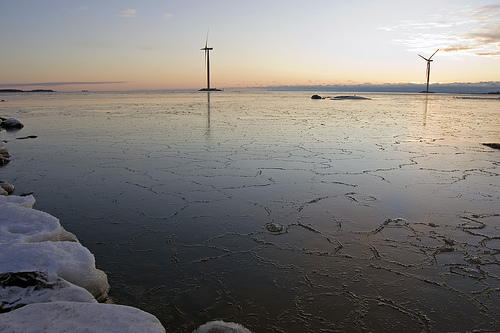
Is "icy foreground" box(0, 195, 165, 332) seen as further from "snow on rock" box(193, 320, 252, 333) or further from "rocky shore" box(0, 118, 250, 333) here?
"snow on rock" box(193, 320, 252, 333)

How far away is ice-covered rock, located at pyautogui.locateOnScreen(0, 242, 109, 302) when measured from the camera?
8.64 ft

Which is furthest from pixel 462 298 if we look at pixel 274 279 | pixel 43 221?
pixel 43 221

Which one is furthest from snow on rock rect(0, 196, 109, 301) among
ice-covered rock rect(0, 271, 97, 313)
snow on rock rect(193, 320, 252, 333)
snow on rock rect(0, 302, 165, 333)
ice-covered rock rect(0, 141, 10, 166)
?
ice-covered rock rect(0, 141, 10, 166)

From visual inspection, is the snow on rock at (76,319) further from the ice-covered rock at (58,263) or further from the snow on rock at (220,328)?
the ice-covered rock at (58,263)

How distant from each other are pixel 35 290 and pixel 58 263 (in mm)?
424

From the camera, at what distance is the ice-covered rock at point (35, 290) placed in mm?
2232

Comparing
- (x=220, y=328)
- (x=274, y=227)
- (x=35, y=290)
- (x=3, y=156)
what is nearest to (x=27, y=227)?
(x=35, y=290)

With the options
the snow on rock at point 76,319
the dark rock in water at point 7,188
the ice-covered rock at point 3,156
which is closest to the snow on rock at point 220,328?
the snow on rock at point 76,319

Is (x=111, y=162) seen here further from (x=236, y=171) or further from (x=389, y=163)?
(x=389, y=163)

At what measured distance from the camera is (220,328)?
2264 millimetres

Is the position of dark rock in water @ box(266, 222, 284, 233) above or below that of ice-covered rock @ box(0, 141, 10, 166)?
below

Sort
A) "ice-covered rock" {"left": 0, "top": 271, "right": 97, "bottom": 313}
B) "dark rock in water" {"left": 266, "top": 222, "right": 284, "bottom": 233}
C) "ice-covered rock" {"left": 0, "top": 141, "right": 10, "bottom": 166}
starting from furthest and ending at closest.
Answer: "ice-covered rock" {"left": 0, "top": 141, "right": 10, "bottom": 166} < "dark rock in water" {"left": 266, "top": 222, "right": 284, "bottom": 233} < "ice-covered rock" {"left": 0, "top": 271, "right": 97, "bottom": 313}

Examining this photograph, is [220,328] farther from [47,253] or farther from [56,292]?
[47,253]

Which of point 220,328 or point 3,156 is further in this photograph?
point 3,156
